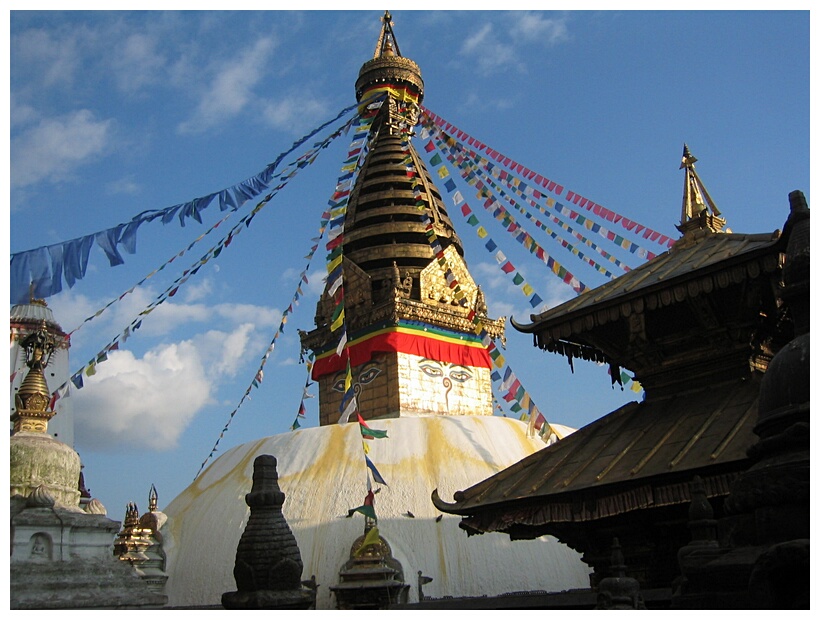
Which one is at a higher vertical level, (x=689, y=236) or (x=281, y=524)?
(x=689, y=236)

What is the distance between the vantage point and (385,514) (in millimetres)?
15055

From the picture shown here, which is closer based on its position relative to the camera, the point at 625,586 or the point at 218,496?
the point at 625,586

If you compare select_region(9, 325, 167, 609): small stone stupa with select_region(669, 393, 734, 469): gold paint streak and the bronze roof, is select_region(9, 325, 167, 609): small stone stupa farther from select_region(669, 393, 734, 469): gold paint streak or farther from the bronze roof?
select_region(669, 393, 734, 469): gold paint streak

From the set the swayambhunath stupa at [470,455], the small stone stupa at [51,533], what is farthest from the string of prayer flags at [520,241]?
the small stone stupa at [51,533]

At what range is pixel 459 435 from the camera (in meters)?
17.2

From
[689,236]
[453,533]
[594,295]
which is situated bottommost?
[453,533]

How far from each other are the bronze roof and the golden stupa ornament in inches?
247

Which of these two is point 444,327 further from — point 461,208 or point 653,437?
point 653,437

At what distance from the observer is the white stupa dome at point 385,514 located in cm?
1430

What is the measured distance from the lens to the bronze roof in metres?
7.10

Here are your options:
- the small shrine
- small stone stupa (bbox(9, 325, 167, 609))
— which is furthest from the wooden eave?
small stone stupa (bbox(9, 325, 167, 609))

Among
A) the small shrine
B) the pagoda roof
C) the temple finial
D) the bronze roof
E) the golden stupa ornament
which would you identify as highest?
the temple finial

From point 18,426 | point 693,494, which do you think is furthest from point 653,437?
point 18,426

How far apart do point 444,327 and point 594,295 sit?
1141 centimetres
